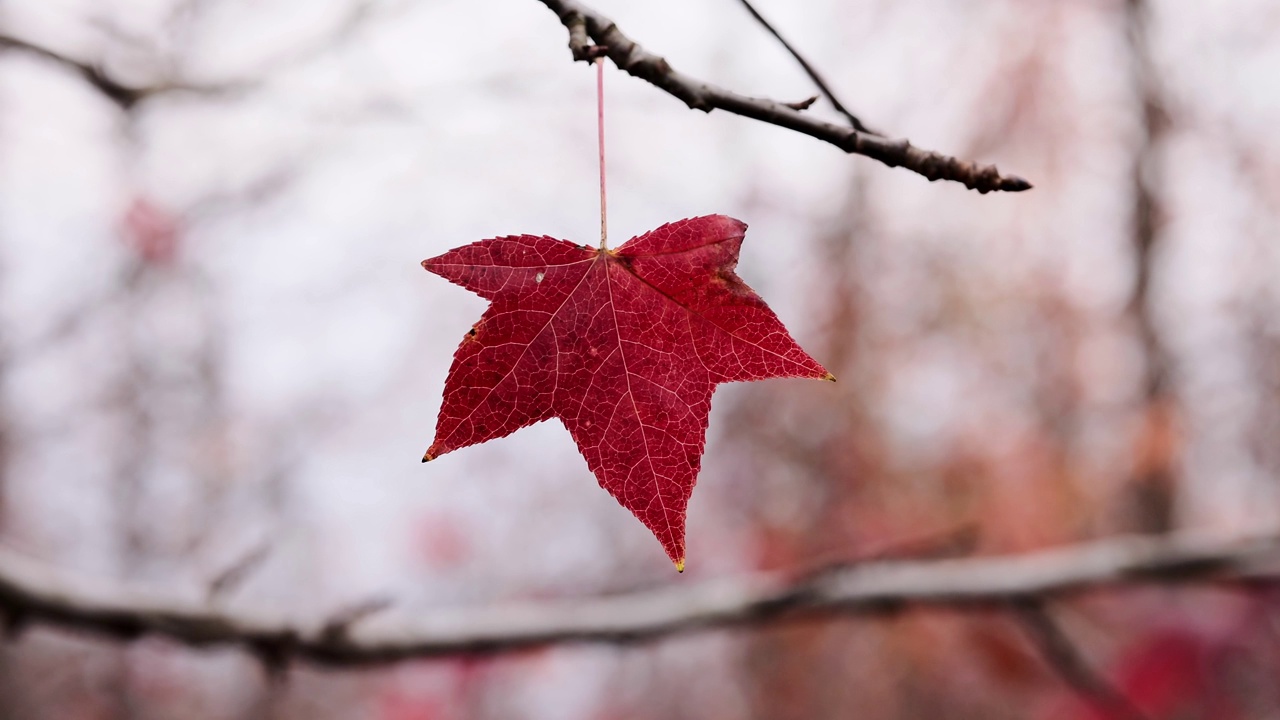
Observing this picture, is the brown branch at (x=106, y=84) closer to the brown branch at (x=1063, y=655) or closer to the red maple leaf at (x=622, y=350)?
the red maple leaf at (x=622, y=350)

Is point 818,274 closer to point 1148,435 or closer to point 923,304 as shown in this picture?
point 923,304

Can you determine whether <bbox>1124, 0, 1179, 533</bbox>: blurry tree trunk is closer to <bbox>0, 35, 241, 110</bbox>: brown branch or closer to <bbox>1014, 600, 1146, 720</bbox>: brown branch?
<bbox>1014, 600, 1146, 720</bbox>: brown branch

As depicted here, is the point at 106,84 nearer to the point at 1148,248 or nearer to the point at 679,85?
the point at 679,85

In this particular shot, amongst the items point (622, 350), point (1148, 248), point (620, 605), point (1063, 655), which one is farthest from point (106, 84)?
point (1148, 248)

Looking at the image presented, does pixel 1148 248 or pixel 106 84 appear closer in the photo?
pixel 106 84

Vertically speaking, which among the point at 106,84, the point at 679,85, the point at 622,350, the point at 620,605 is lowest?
the point at 620,605

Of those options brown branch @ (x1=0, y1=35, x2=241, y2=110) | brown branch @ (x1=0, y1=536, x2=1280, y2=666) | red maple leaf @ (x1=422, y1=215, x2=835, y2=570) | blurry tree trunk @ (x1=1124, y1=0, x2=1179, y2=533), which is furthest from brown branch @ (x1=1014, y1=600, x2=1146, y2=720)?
blurry tree trunk @ (x1=1124, y1=0, x2=1179, y2=533)
